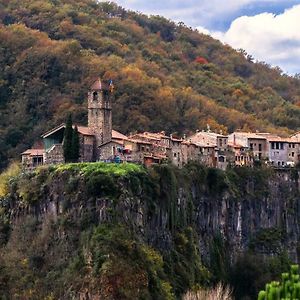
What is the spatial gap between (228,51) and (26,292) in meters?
120

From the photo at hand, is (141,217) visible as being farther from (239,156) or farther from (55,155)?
(239,156)

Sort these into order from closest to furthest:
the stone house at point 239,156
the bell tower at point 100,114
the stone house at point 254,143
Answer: the bell tower at point 100,114
the stone house at point 239,156
the stone house at point 254,143

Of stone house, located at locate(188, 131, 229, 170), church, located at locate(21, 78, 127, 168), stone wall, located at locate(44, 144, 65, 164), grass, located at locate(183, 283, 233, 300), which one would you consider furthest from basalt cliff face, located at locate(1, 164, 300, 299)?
church, located at locate(21, 78, 127, 168)

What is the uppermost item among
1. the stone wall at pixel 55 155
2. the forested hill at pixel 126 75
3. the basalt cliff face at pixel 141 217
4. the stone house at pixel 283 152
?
the forested hill at pixel 126 75

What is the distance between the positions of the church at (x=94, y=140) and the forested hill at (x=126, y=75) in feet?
64.1

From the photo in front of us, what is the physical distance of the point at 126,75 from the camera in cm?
11256

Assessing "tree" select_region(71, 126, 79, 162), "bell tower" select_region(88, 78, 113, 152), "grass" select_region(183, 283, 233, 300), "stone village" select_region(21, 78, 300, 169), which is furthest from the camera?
"bell tower" select_region(88, 78, 113, 152)

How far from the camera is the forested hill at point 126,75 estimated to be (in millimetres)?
105062

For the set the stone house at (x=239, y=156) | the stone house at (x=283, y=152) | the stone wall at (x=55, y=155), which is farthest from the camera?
the stone house at (x=283, y=152)

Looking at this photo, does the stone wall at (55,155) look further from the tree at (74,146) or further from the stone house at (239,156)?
the stone house at (239,156)

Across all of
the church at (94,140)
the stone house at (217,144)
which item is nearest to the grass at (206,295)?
the church at (94,140)

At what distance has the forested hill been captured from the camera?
345 feet

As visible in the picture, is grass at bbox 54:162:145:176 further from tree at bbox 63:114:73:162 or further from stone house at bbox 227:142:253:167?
stone house at bbox 227:142:253:167

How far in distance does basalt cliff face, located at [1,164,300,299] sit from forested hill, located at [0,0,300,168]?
19259mm
